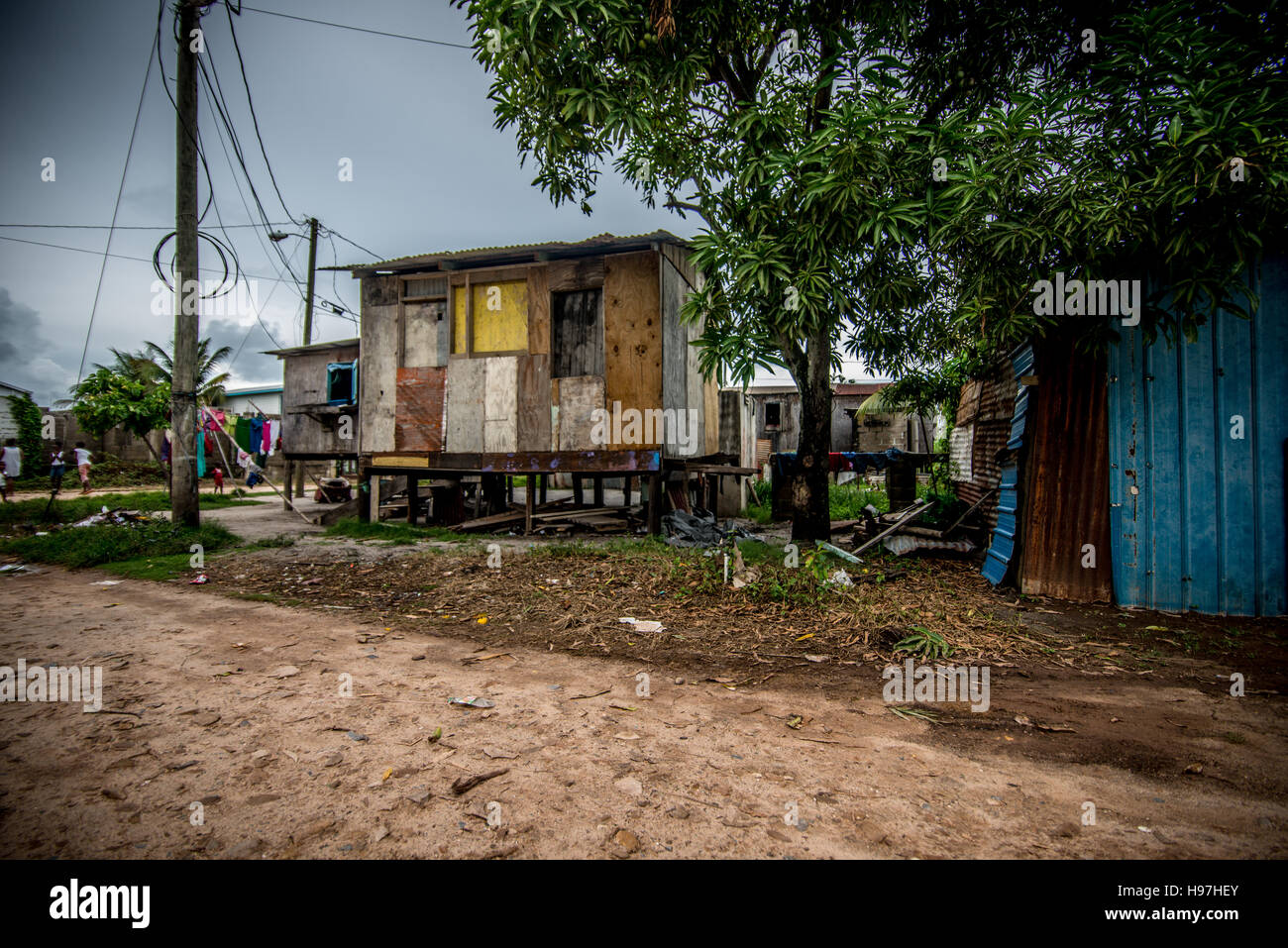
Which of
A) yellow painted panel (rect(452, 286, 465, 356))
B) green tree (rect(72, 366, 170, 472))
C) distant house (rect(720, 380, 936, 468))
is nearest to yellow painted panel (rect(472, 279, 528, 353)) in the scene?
yellow painted panel (rect(452, 286, 465, 356))

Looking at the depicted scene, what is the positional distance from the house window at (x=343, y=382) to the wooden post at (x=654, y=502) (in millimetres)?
7528

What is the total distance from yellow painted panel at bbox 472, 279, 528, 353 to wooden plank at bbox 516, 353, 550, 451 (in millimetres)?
391

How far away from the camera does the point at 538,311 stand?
10172 mm

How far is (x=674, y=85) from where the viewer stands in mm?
5938

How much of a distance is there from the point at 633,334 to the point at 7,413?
1188 inches

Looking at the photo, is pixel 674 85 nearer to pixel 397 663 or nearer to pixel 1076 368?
pixel 1076 368

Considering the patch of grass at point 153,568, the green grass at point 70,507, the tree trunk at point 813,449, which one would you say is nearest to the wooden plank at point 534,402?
the tree trunk at point 813,449

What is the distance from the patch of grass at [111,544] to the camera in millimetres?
7539

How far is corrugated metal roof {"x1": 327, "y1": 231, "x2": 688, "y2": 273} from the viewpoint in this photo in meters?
9.34

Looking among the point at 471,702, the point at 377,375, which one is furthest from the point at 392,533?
the point at 471,702

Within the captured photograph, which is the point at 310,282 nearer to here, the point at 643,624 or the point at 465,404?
the point at 465,404

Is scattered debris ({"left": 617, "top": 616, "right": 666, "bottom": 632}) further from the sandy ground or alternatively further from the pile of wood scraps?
the pile of wood scraps

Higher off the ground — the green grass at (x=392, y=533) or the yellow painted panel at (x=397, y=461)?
the yellow painted panel at (x=397, y=461)

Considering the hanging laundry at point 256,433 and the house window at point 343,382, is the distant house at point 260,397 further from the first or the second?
the house window at point 343,382
